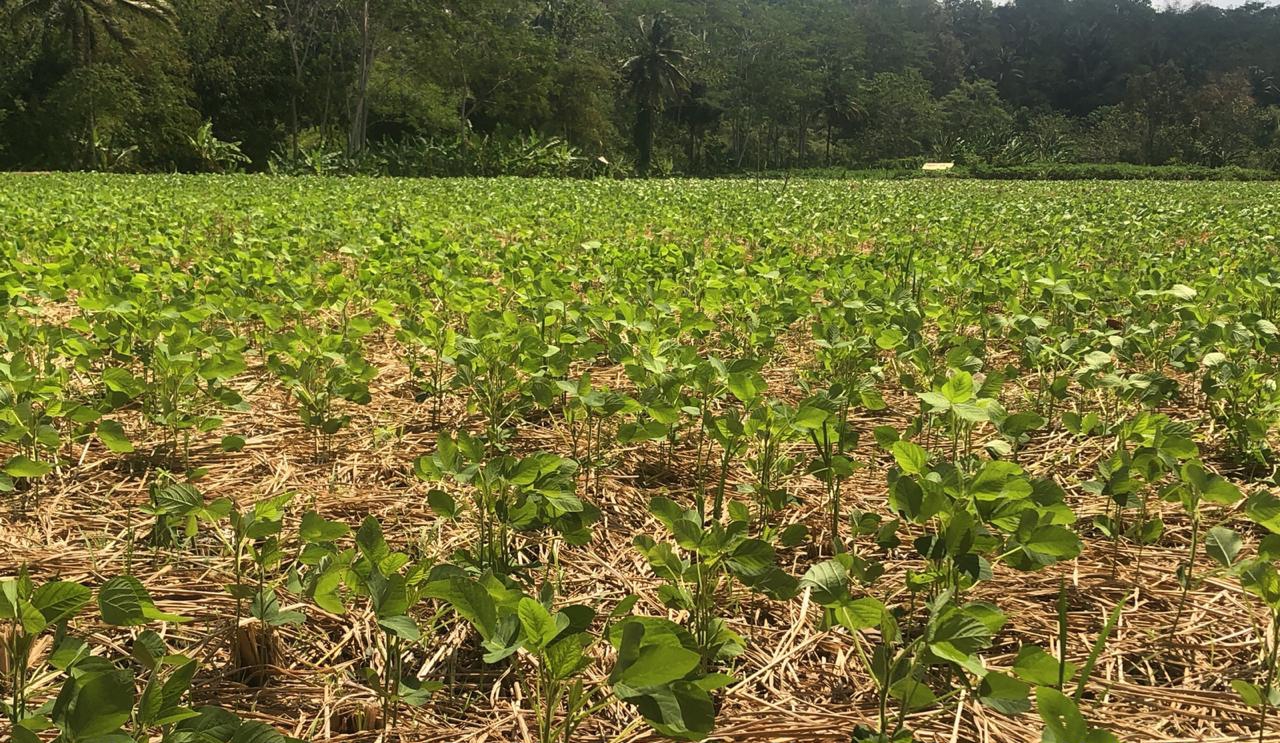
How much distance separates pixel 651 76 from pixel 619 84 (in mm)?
2488

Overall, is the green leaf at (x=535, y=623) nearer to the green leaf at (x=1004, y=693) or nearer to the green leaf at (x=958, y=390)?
the green leaf at (x=1004, y=693)

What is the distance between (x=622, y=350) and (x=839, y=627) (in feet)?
3.73

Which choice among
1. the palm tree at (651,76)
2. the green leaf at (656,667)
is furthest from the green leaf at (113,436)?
the palm tree at (651,76)

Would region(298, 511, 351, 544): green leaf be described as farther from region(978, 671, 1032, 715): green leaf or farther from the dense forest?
the dense forest

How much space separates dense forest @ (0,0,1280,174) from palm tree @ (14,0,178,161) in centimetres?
8

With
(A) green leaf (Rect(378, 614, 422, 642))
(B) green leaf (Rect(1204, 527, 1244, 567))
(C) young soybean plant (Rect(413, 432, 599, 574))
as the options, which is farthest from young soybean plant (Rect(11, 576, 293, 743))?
(B) green leaf (Rect(1204, 527, 1244, 567))

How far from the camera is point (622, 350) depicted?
7.89 ft

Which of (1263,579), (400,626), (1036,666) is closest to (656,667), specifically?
(400,626)

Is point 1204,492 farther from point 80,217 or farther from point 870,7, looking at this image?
point 870,7

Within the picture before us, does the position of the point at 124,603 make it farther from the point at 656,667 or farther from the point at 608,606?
the point at 608,606

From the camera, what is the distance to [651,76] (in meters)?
51.5

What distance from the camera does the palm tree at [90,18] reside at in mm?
29828

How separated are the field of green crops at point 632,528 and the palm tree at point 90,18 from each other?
3341 centimetres

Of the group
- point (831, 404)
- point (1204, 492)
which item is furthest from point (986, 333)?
point (1204, 492)
